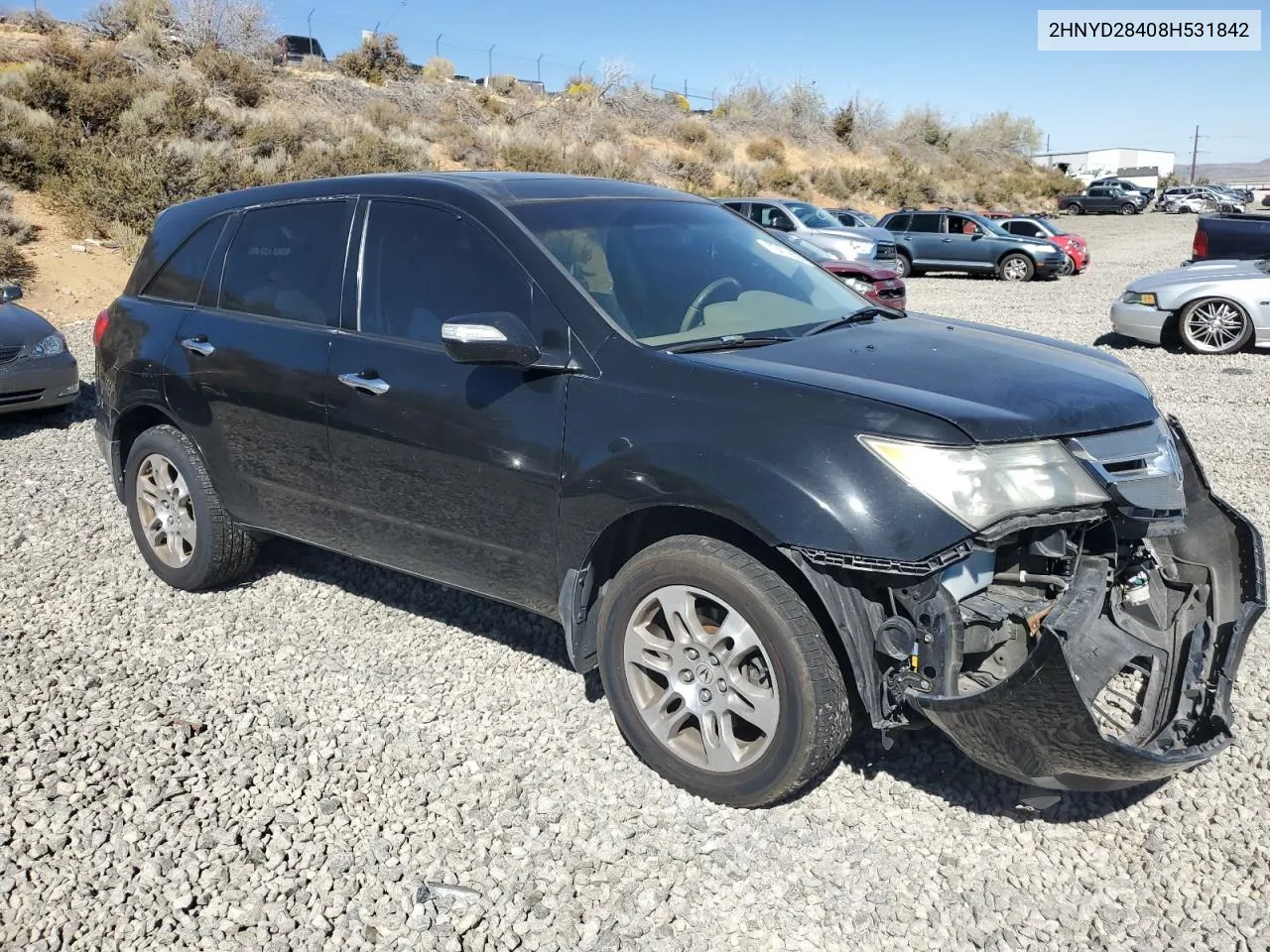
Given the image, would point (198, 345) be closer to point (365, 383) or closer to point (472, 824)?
point (365, 383)

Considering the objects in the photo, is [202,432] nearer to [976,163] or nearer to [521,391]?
[521,391]

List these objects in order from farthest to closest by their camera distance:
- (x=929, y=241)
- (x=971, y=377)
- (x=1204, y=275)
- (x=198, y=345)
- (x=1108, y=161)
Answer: (x=1108, y=161)
(x=929, y=241)
(x=1204, y=275)
(x=198, y=345)
(x=971, y=377)

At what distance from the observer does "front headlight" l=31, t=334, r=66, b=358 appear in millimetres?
8320

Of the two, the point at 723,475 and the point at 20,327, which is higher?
the point at 723,475

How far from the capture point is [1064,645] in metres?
2.69

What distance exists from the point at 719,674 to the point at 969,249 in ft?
72.0

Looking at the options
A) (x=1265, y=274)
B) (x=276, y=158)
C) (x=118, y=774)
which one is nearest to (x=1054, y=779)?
(x=118, y=774)

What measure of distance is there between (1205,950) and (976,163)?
227 ft

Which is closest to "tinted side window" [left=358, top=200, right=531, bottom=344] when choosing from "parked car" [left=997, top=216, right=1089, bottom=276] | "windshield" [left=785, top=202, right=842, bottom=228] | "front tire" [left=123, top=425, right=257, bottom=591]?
"front tire" [left=123, top=425, right=257, bottom=591]

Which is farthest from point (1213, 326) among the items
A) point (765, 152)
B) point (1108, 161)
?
point (1108, 161)

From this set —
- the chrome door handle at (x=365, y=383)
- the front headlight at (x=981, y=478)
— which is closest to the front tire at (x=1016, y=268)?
the chrome door handle at (x=365, y=383)

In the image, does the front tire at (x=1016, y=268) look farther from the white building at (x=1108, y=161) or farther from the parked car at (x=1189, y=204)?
the white building at (x=1108, y=161)

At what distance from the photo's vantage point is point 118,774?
3482 mm

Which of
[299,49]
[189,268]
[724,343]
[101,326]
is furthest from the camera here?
[299,49]
